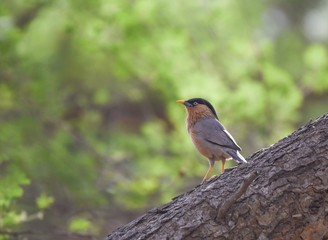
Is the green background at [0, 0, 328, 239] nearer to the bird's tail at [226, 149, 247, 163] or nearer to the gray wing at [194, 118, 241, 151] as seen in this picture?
the gray wing at [194, 118, 241, 151]

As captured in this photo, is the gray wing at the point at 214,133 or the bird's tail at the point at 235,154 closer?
the bird's tail at the point at 235,154

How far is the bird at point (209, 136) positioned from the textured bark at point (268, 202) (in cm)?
136

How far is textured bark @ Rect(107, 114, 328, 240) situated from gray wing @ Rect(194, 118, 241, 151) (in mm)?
1689

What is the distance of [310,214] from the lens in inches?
167

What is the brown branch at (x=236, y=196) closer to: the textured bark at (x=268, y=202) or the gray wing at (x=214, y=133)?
the textured bark at (x=268, y=202)

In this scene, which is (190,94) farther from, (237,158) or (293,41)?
(293,41)

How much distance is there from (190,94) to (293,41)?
6.87m

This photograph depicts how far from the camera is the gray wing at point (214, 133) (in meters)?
6.29

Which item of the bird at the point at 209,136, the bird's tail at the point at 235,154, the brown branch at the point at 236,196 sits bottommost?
the brown branch at the point at 236,196

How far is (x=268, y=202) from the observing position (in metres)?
4.29

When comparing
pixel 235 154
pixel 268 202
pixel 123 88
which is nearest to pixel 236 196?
pixel 268 202

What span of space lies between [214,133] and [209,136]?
62 millimetres

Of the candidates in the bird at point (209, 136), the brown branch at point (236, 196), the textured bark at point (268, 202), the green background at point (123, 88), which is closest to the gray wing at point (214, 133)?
the bird at point (209, 136)

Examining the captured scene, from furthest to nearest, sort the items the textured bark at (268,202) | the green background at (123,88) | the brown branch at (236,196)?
the green background at (123,88)
the textured bark at (268,202)
the brown branch at (236,196)
